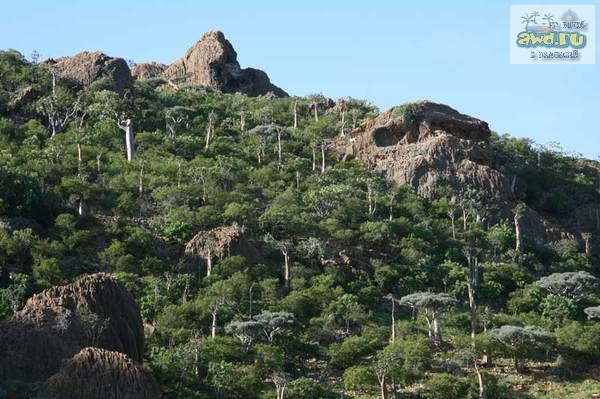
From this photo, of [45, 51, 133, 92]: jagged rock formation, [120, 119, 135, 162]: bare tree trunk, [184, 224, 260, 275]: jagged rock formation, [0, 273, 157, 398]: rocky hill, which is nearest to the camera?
[0, 273, 157, 398]: rocky hill

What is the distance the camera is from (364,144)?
68625 mm

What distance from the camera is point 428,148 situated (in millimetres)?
65188

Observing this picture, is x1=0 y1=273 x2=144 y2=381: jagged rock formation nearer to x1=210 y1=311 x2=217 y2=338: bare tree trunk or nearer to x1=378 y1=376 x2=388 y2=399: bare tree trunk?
x1=210 y1=311 x2=217 y2=338: bare tree trunk

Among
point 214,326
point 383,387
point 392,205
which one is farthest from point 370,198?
point 383,387

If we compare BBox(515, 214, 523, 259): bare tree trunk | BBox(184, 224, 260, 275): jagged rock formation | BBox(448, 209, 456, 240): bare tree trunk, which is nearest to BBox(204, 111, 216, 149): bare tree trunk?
BBox(448, 209, 456, 240): bare tree trunk

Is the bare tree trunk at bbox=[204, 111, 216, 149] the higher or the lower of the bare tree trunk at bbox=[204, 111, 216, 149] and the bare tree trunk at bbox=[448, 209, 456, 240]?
the higher

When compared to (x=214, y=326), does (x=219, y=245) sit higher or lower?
higher

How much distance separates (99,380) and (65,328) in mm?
4187

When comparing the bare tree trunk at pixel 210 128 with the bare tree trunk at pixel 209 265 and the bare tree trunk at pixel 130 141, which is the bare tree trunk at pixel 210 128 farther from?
the bare tree trunk at pixel 209 265

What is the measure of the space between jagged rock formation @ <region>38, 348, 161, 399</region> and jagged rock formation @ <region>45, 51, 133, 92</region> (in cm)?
4763

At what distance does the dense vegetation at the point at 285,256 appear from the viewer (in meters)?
40.8

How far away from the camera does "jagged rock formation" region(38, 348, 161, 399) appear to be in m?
30.5

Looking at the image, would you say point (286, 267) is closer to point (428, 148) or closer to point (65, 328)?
point (65, 328)

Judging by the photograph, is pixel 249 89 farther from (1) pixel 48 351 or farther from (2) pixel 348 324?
(1) pixel 48 351
